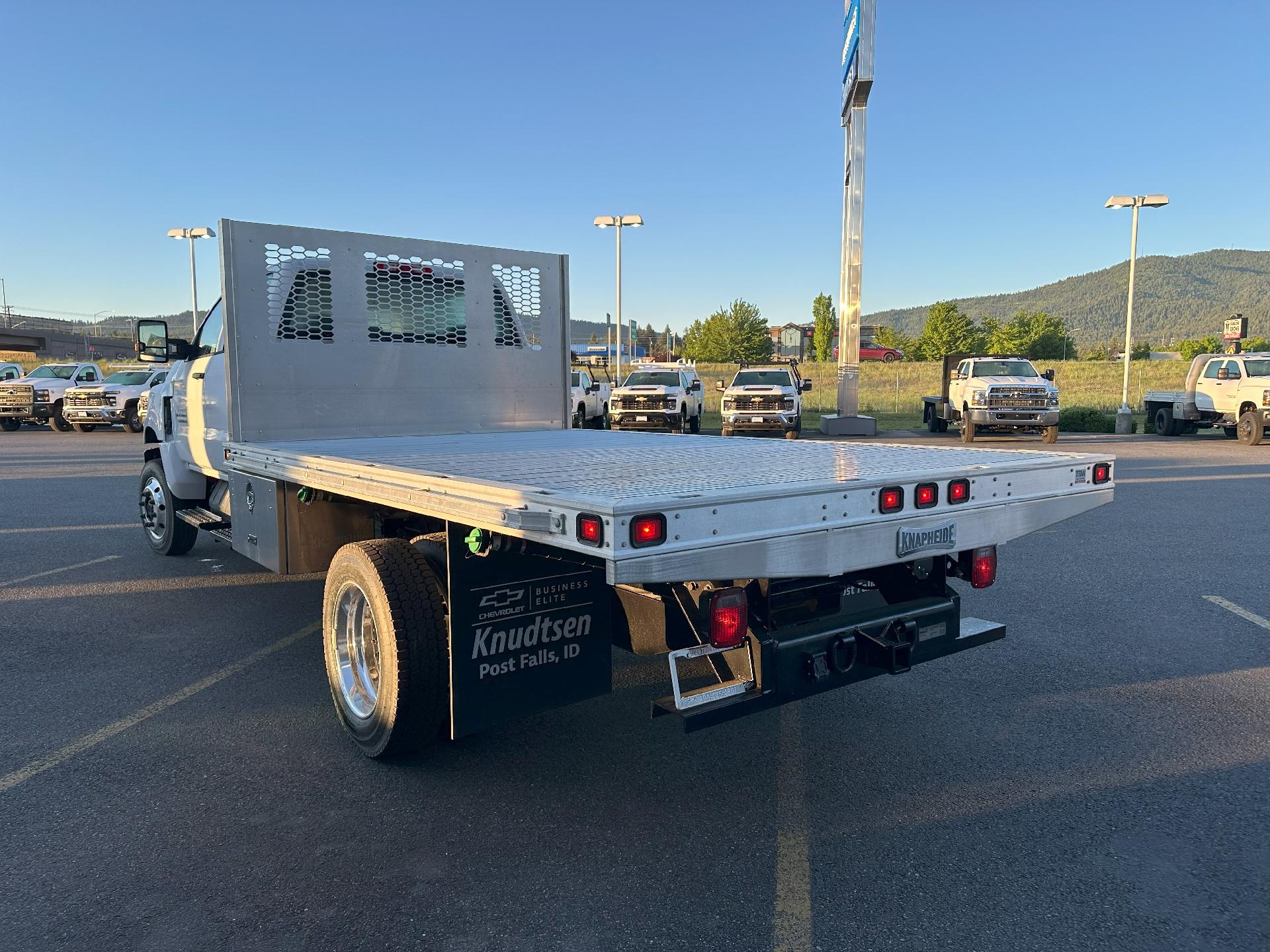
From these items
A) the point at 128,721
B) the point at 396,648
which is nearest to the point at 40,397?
the point at 128,721

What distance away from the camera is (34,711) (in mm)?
4551

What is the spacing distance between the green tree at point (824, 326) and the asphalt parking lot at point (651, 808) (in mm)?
91275

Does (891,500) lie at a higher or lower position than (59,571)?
higher

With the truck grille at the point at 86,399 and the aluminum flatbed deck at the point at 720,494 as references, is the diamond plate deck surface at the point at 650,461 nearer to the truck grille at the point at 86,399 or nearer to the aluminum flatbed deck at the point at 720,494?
the aluminum flatbed deck at the point at 720,494

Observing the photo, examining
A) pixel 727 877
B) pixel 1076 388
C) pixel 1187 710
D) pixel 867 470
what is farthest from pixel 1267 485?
pixel 1076 388

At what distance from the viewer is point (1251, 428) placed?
20.5 meters

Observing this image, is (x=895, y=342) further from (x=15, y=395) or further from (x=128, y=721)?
(x=128, y=721)

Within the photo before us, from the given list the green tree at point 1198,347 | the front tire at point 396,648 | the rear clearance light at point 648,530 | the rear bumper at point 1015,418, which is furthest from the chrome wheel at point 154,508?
the green tree at point 1198,347

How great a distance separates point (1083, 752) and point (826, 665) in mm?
1538

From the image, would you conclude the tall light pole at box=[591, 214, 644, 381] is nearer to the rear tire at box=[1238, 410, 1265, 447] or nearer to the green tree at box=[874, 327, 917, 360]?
the rear tire at box=[1238, 410, 1265, 447]

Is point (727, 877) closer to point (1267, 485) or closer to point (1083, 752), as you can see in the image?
point (1083, 752)

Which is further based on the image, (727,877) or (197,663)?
(197,663)

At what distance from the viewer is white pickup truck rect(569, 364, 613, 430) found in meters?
26.9

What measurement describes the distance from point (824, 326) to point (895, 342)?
2189 centimetres
